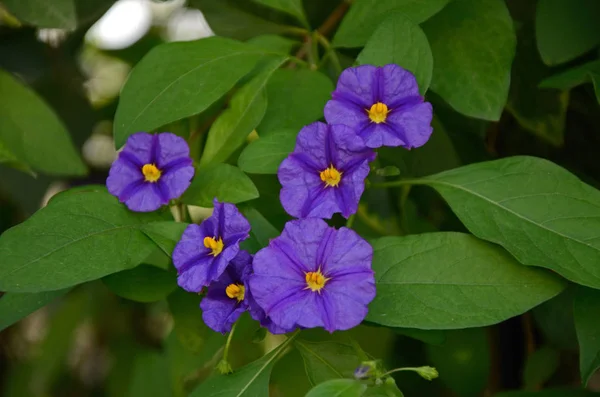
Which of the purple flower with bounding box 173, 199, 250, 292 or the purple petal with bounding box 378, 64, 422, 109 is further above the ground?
the purple petal with bounding box 378, 64, 422, 109


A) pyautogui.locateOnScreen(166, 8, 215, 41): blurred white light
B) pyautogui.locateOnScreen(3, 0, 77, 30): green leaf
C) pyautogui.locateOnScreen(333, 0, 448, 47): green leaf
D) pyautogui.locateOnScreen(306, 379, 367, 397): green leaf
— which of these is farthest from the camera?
pyautogui.locateOnScreen(166, 8, 215, 41): blurred white light

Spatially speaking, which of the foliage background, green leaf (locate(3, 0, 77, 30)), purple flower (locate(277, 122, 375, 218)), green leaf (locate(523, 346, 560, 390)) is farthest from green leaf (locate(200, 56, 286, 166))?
green leaf (locate(523, 346, 560, 390))

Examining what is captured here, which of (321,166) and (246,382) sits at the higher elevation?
(321,166)

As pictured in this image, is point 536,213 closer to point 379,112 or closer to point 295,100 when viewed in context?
point 379,112

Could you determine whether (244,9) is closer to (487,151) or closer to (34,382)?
(487,151)

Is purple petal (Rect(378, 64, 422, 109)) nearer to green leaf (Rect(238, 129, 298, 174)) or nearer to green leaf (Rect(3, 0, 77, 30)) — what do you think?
green leaf (Rect(238, 129, 298, 174))

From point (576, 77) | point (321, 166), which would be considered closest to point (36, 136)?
point (321, 166)

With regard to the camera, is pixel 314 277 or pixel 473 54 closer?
pixel 314 277

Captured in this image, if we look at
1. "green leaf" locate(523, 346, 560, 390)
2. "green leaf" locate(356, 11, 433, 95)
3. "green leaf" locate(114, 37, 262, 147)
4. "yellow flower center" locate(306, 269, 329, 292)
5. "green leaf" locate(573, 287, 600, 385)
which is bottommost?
"green leaf" locate(523, 346, 560, 390)
